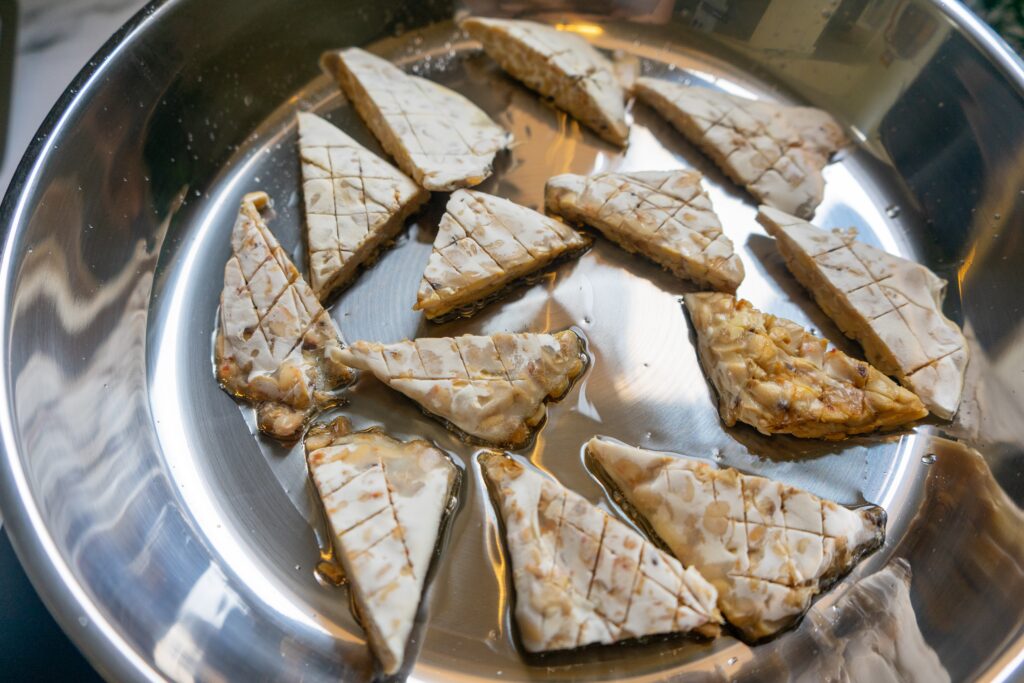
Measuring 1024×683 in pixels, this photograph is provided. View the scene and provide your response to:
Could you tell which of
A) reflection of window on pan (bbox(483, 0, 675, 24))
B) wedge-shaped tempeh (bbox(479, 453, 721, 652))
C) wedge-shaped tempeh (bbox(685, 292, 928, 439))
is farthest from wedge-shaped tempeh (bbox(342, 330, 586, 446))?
reflection of window on pan (bbox(483, 0, 675, 24))

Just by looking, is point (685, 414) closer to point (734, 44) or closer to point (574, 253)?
point (574, 253)

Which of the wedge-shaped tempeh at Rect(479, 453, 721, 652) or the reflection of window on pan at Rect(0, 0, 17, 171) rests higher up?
the wedge-shaped tempeh at Rect(479, 453, 721, 652)

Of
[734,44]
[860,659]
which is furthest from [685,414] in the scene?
[734,44]

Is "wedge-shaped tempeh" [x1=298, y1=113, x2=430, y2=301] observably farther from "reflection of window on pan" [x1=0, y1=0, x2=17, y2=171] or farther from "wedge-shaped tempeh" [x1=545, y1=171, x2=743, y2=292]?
"reflection of window on pan" [x1=0, y1=0, x2=17, y2=171]

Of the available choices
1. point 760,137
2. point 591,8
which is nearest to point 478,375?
point 760,137

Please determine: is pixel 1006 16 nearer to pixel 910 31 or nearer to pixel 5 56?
pixel 910 31

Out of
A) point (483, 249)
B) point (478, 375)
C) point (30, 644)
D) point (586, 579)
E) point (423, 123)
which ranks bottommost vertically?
point (30, 644)

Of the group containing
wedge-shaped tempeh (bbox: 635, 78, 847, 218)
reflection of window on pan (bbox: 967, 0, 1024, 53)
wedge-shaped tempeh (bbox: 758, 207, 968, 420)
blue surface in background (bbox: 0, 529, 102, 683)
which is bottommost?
blue surface in background (bbox: 0, 529, 102, 683)
